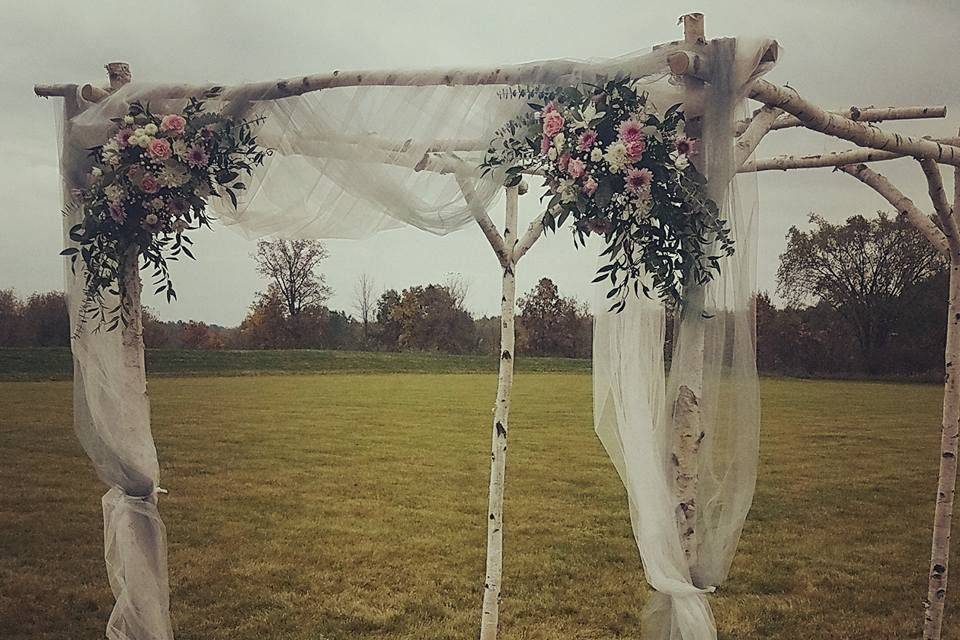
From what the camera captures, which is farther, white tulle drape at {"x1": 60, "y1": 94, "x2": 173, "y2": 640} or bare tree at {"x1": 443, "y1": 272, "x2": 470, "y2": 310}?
bare tree at {"x1": 443, "y1": 272, "x2": 470, "y2": 310}

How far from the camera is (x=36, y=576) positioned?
3857mm

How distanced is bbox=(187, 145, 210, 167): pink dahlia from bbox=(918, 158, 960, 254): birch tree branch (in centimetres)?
221

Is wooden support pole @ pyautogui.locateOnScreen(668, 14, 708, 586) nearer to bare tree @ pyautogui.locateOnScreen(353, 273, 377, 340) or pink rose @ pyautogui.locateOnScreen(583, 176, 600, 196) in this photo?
pink rose @ pyautogui.locateOnScreen(583, 176, 600, 196)

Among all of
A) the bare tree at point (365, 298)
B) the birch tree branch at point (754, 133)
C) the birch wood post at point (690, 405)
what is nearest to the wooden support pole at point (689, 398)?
the birch wood post at point (690, 405)

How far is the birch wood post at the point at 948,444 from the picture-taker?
10.2ft

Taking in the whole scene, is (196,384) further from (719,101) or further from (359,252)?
(719,101)

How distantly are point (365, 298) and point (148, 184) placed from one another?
202 cm

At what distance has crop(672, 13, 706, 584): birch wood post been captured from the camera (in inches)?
84.4

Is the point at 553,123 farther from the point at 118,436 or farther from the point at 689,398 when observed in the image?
the point at 118,436

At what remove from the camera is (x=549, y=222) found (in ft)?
7.35

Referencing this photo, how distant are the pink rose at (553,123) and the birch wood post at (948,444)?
1.69 m

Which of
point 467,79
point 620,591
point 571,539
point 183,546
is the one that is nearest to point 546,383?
point 571,539

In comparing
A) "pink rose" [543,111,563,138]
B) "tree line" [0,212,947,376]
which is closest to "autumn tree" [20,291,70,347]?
"tree line" [0,212,947,376]

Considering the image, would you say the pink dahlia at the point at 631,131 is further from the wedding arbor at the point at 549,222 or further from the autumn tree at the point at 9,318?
the autumn tree at the point at 9,318
